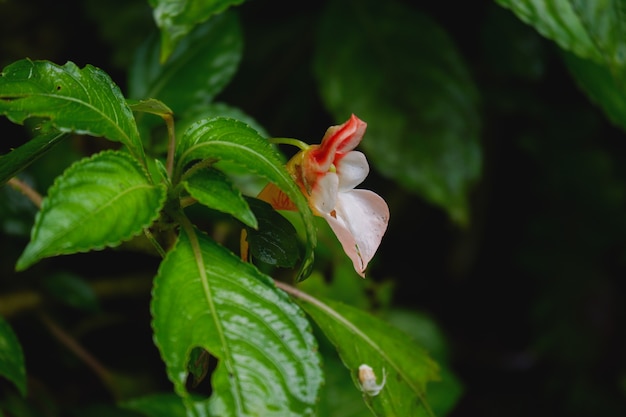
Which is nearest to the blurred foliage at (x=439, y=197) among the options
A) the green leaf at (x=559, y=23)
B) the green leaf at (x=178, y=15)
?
the green leaf at (x=559, y=23)

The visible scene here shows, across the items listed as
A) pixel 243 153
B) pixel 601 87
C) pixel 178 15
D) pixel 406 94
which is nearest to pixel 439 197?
pixel 406 94

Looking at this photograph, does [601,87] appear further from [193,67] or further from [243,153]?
[243,153]

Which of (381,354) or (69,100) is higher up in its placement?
(69,100)

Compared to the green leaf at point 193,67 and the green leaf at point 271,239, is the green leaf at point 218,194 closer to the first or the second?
the green leaf at point 271,239

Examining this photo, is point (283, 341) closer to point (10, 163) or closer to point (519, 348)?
point (10, 163)

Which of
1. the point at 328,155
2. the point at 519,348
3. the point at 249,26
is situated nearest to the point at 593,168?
the point at 519,348

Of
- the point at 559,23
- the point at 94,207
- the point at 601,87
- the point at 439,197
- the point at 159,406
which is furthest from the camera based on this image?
the point at 439,197
